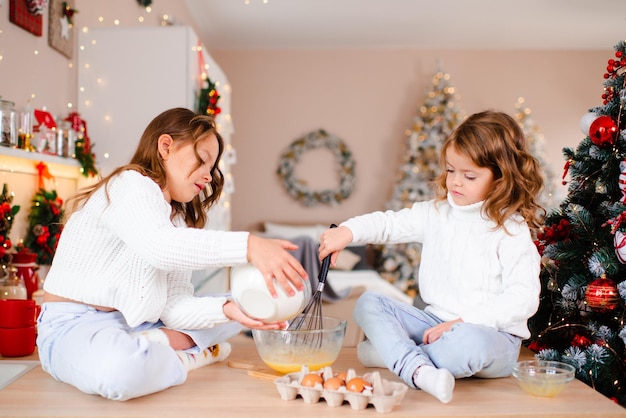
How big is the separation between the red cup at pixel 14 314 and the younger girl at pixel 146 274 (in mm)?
202

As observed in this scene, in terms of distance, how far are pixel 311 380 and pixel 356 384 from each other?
0.11 meters

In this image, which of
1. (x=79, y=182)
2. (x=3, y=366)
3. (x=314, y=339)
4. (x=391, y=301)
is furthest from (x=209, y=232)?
(x=79, y=182)

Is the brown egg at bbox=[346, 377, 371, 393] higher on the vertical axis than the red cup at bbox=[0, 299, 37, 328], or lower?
lower

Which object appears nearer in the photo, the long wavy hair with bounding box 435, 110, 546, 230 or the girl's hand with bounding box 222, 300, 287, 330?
the girl's hand with bounding box 222, 300, 287, 330

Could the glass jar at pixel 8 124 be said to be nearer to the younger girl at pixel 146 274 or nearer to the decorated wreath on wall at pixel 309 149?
the younger girl at pixel 146 274

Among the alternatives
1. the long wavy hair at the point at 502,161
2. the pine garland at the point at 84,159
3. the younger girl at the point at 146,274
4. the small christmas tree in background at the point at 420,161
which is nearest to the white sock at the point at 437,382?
the younger girl at the point at 146,274

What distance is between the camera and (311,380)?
1.42 m

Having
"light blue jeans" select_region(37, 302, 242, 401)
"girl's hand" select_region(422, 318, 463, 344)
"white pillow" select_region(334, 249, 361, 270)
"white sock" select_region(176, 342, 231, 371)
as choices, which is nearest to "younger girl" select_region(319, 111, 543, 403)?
"girl's hand" select_region(422, 318, 463, 344)

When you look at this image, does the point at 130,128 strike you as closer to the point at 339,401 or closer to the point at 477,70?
the point at 339,401

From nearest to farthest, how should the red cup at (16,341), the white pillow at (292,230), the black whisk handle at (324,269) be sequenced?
the black whisk handle at (324,269), the red cup at (16,341), the white pillow at (292,230)

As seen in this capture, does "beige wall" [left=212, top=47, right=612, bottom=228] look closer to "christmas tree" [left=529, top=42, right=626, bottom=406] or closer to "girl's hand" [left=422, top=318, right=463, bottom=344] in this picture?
"christmas tree" [left=529, top=42, right=626, bottom=406]

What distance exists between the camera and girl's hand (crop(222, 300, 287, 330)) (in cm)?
154

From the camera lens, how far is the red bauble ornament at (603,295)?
174 cm

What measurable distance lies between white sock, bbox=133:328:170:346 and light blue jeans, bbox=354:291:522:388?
536mm
